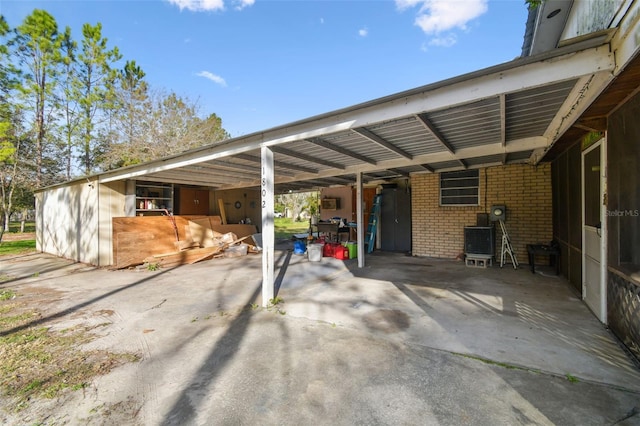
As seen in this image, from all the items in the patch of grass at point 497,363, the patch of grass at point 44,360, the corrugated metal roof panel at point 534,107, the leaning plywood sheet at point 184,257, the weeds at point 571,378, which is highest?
the corrugated metal roof panel at point 534,107

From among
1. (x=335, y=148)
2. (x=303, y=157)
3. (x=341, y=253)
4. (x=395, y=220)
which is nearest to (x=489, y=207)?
(x=395, y=220)

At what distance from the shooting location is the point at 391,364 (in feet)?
7.97

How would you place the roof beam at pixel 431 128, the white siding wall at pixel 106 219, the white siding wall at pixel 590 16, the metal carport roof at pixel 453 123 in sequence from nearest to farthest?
the metal carport roof at pixel 453 123
the white siding wall at pixel 590 16
the roof beam at pixel 431 128
the white siding wall at pixel 106 219

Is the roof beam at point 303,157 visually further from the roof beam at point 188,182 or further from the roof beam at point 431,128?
the roof beam at point 188,182

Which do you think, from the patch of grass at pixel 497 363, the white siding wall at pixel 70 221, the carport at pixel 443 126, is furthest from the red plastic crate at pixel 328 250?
the white siding wall at pixel 70 221

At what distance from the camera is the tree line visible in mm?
13852

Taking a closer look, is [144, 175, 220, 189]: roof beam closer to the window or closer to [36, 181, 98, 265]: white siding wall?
[36, 181, 98, 265]: white siding wall

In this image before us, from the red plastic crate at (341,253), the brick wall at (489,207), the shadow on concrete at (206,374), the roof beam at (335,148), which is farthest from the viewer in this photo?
the red plastic crate at (341,253)

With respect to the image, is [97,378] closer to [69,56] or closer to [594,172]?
[594,172]

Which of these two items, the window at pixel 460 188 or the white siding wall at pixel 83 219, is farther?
the white siding wall at pixel 83 219

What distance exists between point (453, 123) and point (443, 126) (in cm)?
14

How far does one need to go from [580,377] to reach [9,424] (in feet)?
13.4

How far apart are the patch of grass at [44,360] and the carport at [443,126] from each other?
2006mm

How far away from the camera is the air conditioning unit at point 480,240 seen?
21.6ft
